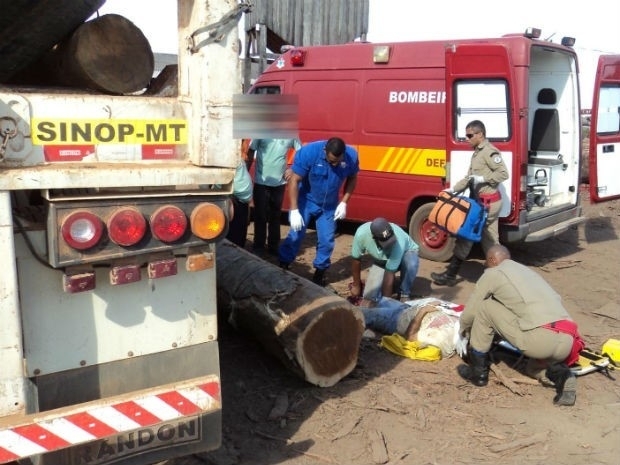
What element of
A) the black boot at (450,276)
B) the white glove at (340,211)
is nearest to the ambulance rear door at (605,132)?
the black boot at (450,276)

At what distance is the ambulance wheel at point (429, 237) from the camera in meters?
7.63

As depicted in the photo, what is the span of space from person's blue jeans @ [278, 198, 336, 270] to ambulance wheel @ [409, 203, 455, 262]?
1.42 metres

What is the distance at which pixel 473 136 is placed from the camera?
674 centimetres

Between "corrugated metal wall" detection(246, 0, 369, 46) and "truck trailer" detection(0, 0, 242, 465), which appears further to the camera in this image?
"corrugated metal wall" detection(246, 0, 369, 46)

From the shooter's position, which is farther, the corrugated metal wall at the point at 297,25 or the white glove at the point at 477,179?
the corrugated metal wall at the point at 297,25

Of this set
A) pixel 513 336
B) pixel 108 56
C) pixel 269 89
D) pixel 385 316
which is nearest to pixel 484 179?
pixel 385 316

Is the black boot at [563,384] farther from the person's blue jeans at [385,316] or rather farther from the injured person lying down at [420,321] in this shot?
the person's blue jeans at [385,316]

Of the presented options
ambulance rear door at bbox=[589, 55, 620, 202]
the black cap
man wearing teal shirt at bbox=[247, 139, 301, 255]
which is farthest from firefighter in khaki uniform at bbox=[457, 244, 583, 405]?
ambulance rear door at bbox=[589, 55, 620, 202]

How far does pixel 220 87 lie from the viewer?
2.54 metres

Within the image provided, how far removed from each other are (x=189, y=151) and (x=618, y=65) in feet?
22.6

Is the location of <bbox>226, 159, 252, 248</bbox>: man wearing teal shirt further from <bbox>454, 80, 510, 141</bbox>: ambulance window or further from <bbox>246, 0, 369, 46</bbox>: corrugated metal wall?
<bbox>246, 0, 369, 46</bbox>: corrugated metal wall

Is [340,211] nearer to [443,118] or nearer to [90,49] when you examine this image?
[443,118]

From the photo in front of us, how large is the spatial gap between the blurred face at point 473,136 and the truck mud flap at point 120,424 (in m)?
4.73

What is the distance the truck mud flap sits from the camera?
2287mm
